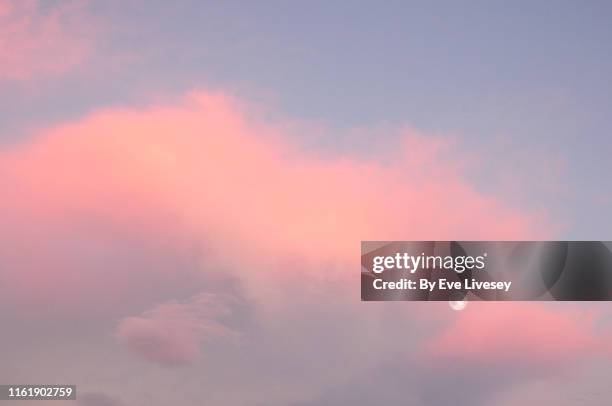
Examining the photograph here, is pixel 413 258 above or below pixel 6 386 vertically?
above

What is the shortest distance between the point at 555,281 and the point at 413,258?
23.1 feet

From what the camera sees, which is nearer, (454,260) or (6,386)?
(6,386)

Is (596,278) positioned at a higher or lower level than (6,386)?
higher

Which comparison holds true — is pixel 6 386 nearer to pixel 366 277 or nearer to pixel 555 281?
pixel 366 277

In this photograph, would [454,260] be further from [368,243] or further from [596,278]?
[596,278]

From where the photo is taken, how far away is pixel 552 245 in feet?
132

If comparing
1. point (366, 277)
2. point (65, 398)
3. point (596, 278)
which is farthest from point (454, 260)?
point (65, 398)

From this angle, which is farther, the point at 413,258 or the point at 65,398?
the point at 413,258

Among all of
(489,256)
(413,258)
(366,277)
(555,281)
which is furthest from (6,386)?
(555,281)

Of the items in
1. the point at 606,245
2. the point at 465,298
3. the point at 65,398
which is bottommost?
the point at 65,398

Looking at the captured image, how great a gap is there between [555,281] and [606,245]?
2957mm

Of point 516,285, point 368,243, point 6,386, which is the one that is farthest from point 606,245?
point 6,386

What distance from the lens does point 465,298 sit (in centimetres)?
3956

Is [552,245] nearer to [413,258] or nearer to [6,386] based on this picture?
[413,258]
